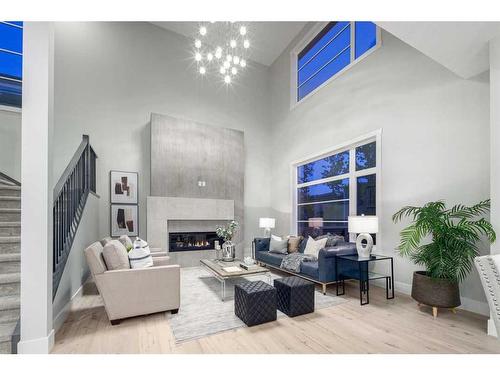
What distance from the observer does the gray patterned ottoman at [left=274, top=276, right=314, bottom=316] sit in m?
2.93

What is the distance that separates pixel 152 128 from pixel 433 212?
5.51 meters

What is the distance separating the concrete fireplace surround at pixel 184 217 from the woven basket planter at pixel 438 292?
4329 mm

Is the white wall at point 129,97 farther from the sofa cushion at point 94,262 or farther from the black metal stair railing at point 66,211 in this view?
the sofa cushion at point 94,262

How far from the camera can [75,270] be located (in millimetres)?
3465

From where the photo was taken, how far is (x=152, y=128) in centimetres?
580

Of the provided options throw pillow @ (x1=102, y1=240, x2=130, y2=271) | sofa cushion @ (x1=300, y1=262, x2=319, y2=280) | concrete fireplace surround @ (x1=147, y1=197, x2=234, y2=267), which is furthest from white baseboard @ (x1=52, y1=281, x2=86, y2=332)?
sofa cushion @ (x1=300, y1=262, x2=319, y2=280)

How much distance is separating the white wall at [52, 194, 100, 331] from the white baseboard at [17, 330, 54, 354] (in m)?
0.48

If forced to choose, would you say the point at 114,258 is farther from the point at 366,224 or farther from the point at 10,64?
the point at 10,64

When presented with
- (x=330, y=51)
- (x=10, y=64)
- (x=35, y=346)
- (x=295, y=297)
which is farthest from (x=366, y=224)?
(x=10, y=64)

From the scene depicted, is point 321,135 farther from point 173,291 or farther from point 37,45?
point 37,45

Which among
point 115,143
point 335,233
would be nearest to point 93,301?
point 115,143

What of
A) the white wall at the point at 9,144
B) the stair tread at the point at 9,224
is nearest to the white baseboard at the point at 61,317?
the stair tread at the point at 9,224

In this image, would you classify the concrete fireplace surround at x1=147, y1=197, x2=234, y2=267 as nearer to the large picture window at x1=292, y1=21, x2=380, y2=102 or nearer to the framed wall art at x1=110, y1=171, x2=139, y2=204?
the framed wall art at x1=110, y1=171, x2=139, y2=204
